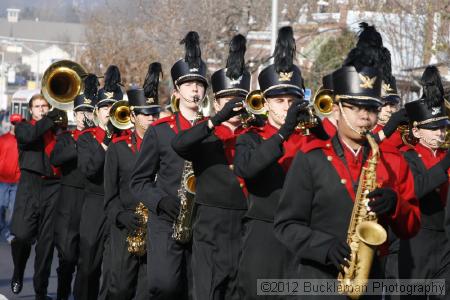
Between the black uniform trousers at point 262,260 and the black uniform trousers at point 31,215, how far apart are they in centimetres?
581

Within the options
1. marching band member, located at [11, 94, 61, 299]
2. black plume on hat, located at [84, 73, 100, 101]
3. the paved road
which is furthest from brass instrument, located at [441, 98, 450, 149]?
the paved road

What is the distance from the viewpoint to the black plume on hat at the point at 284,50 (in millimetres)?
9016

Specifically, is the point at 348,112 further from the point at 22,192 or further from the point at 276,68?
the point at 22,192

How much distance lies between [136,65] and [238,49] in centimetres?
3675

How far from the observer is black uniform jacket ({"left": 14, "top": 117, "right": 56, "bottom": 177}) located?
1445 cm

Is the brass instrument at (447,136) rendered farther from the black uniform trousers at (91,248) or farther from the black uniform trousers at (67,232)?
the black uniform trousers at (67,232)

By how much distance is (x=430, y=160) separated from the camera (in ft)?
32.8

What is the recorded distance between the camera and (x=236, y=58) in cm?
998

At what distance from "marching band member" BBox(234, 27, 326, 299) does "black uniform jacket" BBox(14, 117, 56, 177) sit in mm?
5870

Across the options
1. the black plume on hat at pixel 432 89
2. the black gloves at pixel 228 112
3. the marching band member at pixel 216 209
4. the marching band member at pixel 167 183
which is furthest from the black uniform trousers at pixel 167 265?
the black plume on hat at pixel 432 89

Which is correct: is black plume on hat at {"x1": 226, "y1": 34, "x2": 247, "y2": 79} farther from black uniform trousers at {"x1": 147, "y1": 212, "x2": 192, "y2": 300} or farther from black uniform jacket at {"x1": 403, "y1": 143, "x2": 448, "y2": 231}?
black uniform jacket at {"x1": 403, "y1": 143, "x2": 448, "y2": 231}

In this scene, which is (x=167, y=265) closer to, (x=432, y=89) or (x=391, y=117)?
(x=391, y=117)

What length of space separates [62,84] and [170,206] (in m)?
6.58

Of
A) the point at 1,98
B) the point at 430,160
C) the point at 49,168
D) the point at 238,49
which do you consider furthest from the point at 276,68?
the point at 1,98
